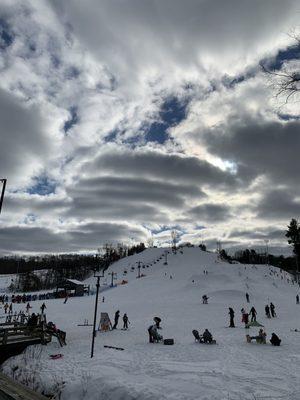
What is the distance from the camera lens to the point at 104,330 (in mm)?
29328

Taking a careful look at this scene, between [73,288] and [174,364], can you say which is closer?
[174,364]

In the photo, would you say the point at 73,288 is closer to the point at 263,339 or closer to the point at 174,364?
the point at 263,339

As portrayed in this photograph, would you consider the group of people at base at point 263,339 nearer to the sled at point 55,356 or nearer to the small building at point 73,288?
the sled at point 55,356

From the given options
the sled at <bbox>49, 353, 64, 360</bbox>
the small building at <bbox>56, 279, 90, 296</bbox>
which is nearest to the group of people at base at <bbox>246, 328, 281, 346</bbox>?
the sled at <bbox>49, 353, 64, 360</bbox>

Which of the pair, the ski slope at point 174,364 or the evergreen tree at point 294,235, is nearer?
the ski slope at point 174,364

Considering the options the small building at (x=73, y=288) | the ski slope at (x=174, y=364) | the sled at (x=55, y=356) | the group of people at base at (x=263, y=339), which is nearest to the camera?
the ski slope at (x=174, y=364)

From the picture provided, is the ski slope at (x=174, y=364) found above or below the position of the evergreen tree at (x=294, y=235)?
below

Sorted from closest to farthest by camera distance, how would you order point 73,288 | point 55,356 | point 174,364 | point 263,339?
point 174,364, point 55,356, point 263,339, point 73,288

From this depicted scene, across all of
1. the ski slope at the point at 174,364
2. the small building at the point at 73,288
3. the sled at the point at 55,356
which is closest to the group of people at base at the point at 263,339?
the ski slope at the point at 174,364

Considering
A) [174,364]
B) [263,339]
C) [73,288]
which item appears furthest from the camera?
[73,288]

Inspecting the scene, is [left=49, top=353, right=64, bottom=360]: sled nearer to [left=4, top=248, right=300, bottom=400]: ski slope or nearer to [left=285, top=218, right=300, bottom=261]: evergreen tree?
[left=4, top=248, right=300, bottom=400]: ski slope

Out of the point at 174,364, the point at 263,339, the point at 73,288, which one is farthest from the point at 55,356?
the point at 73,288

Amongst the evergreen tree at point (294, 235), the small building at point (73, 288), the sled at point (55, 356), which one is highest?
the evergreen tree at point (294, 235)

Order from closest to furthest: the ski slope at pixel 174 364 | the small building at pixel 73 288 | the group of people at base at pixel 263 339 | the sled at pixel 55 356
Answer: the ski slope at pixel 174 364 < the sled at pixel 55 356 < the group of people at base at pixel 263 339 < the small building at pixel 73 288
